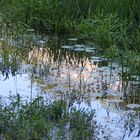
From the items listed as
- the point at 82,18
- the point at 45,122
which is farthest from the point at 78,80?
the point at 82,18

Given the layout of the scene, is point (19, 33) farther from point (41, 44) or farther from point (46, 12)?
point (46, 12)

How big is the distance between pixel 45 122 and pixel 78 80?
5.42ft

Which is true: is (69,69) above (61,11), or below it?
below

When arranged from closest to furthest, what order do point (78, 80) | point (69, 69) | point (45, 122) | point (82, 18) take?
point (45, 122) < point (78, 80) < point (69, 69) < point (82, 18)

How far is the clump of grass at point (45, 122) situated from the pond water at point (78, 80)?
0.67ft

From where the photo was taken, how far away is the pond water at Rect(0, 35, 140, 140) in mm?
4629

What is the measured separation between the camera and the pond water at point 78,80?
463 centimetres

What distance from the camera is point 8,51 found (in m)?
6.41

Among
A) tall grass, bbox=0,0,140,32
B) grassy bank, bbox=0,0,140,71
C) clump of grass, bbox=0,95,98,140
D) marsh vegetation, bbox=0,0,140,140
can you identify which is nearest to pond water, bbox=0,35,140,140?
marsh vegetation, bbox=0,0,140,140

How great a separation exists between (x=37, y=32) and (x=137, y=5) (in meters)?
1.69

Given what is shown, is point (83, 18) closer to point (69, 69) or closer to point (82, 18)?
point (82, 18)

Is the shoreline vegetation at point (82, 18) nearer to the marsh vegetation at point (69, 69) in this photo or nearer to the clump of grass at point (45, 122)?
the marsh vegetation at point (69, 69)

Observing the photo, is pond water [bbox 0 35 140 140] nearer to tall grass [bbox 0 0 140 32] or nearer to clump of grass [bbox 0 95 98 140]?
clump of grass [bbox 0 95 98 140]

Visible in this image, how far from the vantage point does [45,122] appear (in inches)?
159
